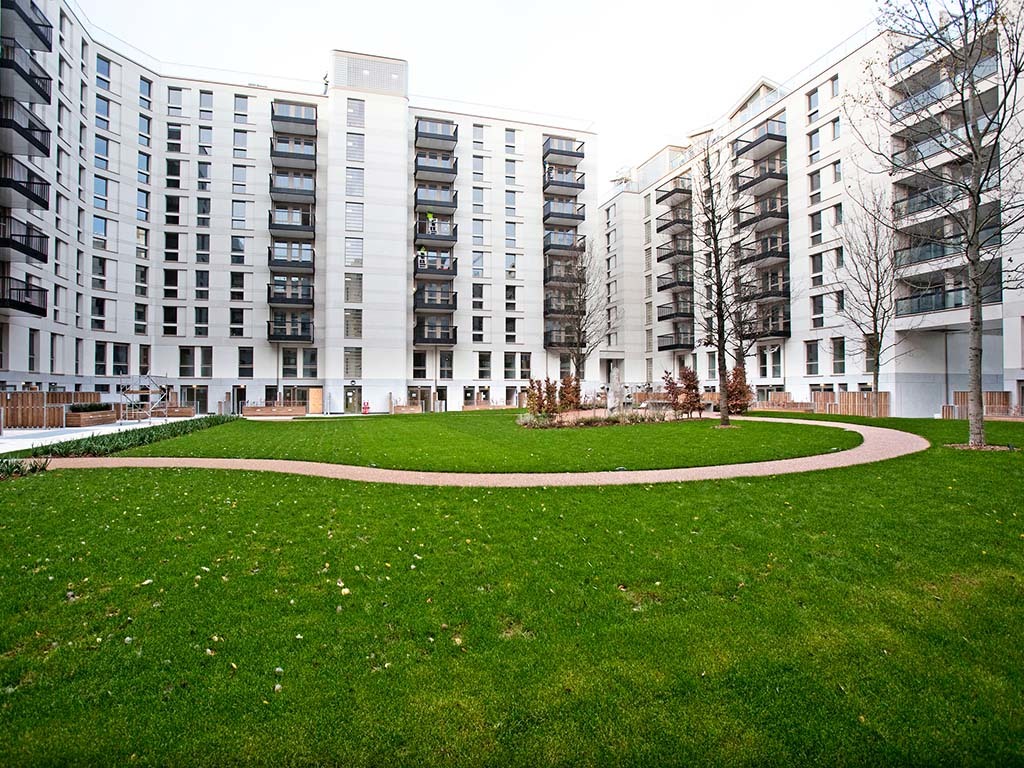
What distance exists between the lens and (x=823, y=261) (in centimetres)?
3856

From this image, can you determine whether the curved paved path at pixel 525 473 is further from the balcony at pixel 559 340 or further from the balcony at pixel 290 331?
the balcony at pixel 559 340

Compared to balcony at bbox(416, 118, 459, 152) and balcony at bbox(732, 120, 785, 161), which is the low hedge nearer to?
balcony at bbox(416, 118, 459, 152)

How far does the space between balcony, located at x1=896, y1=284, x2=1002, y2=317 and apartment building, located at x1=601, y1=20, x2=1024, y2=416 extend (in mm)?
60

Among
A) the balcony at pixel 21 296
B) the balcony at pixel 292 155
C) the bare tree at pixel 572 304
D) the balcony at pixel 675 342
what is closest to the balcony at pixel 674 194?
the bare tree at pixel 572 304

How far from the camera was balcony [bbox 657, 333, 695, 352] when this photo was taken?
49.7 m

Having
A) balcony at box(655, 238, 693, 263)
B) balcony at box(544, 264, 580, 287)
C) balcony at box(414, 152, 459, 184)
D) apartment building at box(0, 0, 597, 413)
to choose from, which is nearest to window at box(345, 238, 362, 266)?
apartment building at box(0, 0, 597, 413)

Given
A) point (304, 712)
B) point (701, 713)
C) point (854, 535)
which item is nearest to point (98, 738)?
point (304, 712)

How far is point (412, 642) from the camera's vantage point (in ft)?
14.2

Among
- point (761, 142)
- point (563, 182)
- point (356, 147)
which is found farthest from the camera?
point (563, 182)

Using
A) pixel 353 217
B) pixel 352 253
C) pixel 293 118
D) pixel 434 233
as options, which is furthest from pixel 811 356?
pixel 293 118

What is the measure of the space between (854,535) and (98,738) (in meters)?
6.98

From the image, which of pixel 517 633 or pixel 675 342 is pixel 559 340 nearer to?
pixel 675 342

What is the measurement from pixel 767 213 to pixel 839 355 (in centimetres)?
1182

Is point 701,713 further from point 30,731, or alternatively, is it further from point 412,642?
point 30,731
